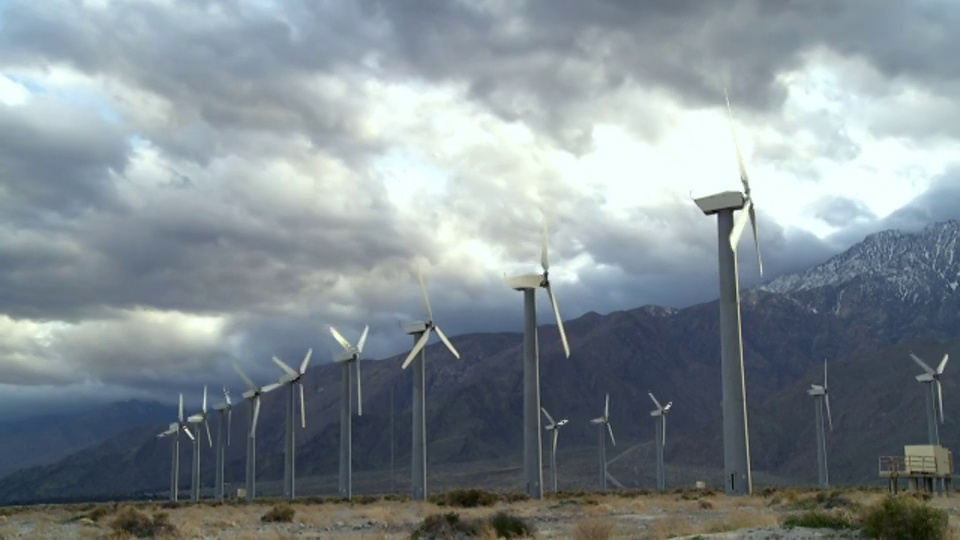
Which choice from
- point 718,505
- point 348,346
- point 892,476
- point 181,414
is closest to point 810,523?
point 718,505

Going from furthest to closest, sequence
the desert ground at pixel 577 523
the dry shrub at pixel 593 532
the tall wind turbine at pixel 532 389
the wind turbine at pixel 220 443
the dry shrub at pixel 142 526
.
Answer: the wind turbine at pixel 220 443, the tall wind turbine at pixel 532 389, the dry shrub at pixel 142 526, the desert ground at pixel 577 523, the dry shrub at pixel 593 532

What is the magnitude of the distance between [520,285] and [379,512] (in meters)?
33.3

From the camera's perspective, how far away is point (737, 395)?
2420 inches

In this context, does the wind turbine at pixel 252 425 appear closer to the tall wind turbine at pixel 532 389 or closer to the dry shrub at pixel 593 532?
the tall wind turbine at pixel 532 389

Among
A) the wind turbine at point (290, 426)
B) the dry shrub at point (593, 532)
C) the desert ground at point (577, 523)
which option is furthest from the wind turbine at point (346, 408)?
the dry shrub at point (593, 532)

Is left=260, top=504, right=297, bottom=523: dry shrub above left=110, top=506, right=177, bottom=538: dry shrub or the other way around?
the other way around

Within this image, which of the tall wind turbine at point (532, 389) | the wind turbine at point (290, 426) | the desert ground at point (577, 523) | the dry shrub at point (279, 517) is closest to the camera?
the desert ground at point (577, 523)

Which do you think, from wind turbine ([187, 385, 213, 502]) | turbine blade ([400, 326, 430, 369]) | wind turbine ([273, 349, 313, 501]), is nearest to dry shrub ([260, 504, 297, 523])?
turbine blade ([400, 326, 430, 369])

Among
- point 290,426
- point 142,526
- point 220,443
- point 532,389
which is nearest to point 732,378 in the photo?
point 532,389

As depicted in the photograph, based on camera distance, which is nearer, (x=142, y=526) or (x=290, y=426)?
(x=142, y=526)

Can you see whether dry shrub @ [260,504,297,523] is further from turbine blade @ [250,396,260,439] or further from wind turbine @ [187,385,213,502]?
wind turbine @ [187,385,213,502]

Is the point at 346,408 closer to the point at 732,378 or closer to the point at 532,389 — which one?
the point at 532,389

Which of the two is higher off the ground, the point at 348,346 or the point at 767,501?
the point at 348,346

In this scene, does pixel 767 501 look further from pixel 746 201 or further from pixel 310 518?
pixel 310 518
